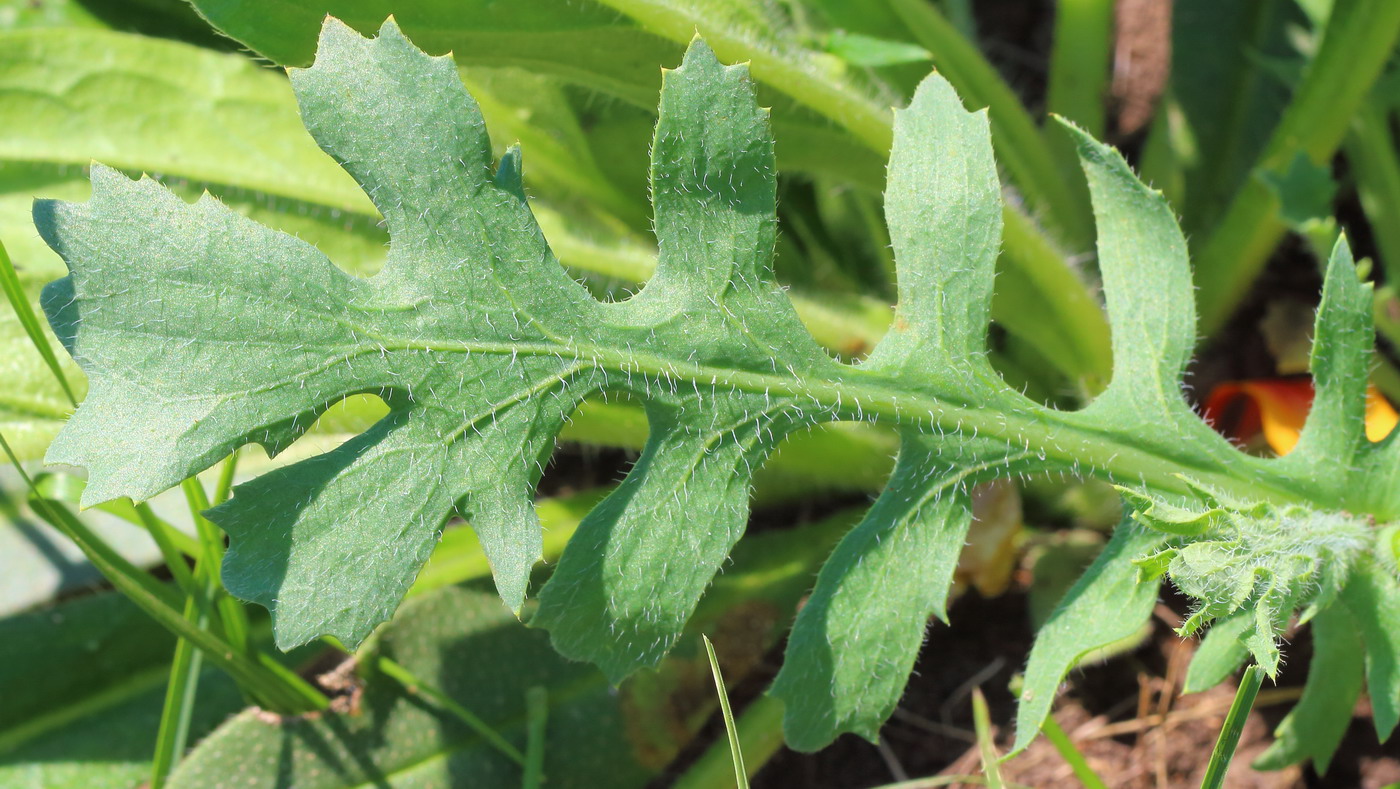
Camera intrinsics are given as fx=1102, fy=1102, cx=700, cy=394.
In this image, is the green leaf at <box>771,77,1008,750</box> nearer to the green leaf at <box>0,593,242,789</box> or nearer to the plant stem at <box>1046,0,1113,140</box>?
the plant stem at <box>1046,0,1113,140</box>

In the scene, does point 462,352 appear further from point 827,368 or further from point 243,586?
point 827,368

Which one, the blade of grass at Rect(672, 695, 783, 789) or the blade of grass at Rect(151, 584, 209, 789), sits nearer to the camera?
the blade of grass at Rect(151, 584, 209, 789)

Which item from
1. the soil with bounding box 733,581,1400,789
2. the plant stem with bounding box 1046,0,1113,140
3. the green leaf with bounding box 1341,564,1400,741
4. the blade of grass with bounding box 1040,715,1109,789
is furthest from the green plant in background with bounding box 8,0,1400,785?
the plant stem with bounding box 1046,0,1113,140

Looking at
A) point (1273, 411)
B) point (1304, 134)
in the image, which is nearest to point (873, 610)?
point (1273, 411)

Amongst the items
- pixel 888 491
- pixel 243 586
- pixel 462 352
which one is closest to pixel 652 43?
pixel 462 352

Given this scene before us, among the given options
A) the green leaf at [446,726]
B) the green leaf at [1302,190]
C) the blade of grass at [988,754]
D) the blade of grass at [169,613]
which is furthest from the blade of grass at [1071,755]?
the blade of grass at [169,613]

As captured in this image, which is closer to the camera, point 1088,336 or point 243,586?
point 243,586

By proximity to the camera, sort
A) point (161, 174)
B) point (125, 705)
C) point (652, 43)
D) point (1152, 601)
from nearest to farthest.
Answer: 1. point (1152, 601)
2. point (652, 43)
3. point (161, 174)
4. point (125, 705)
